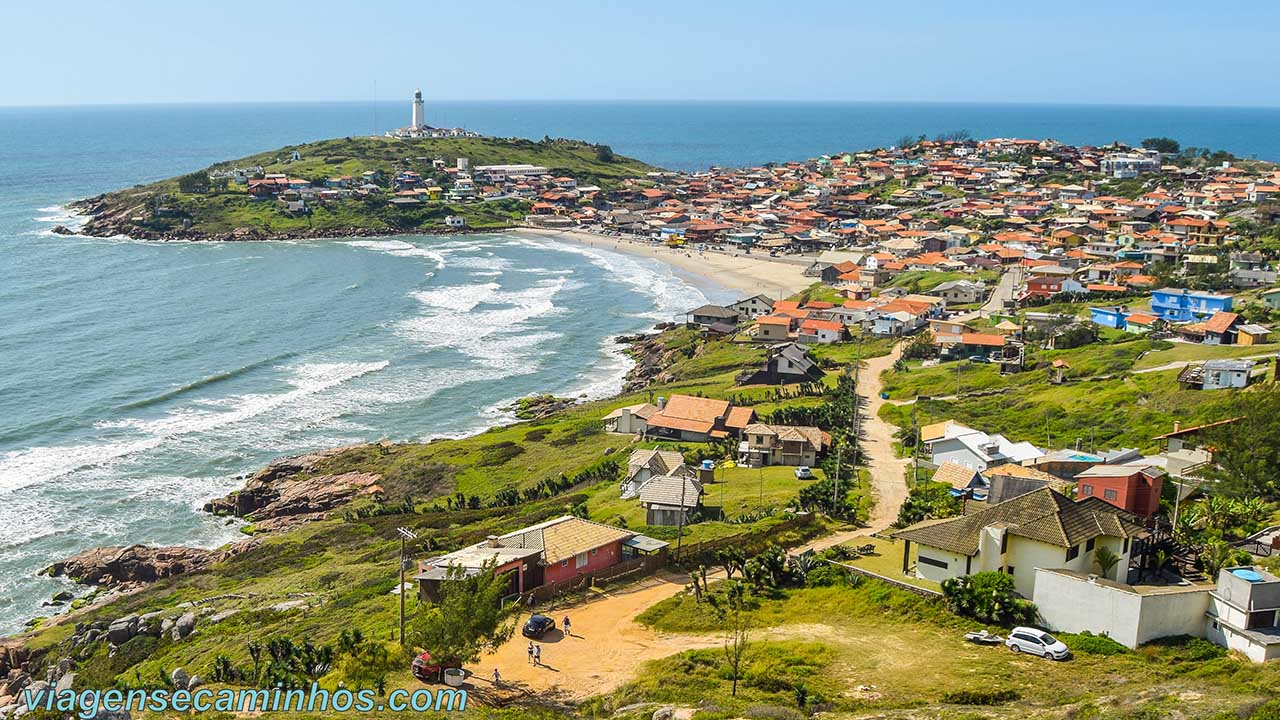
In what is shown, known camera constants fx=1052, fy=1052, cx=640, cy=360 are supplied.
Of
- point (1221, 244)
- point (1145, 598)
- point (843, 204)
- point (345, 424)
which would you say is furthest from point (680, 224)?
point (1145, 598)

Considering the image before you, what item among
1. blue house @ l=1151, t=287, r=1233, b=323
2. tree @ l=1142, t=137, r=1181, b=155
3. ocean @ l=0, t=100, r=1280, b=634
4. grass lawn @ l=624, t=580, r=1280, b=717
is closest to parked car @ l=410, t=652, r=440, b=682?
grass lawn @ l=624, t=580, r=1280, b=717

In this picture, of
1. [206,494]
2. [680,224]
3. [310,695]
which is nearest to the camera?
[310,695]

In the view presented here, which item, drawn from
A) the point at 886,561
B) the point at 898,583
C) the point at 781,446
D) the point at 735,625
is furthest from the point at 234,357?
the point at 898,583

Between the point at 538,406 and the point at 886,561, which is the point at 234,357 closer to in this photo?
the point at 538,406

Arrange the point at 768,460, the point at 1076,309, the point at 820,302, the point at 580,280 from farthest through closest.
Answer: the point at 580,280 < the point at 820,302 < the point at 1076,309 < the point at 768,460

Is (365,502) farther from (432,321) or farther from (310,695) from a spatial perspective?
(432,321)

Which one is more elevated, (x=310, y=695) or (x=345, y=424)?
(x=310, y=695)

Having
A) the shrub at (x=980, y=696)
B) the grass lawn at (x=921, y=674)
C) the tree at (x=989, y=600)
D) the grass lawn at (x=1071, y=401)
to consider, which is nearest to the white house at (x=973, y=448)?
the grass lawn at (x=1071, y=401)

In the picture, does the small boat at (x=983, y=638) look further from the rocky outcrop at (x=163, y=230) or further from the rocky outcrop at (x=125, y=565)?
the rocky outcrop at (x=163, y=230)
